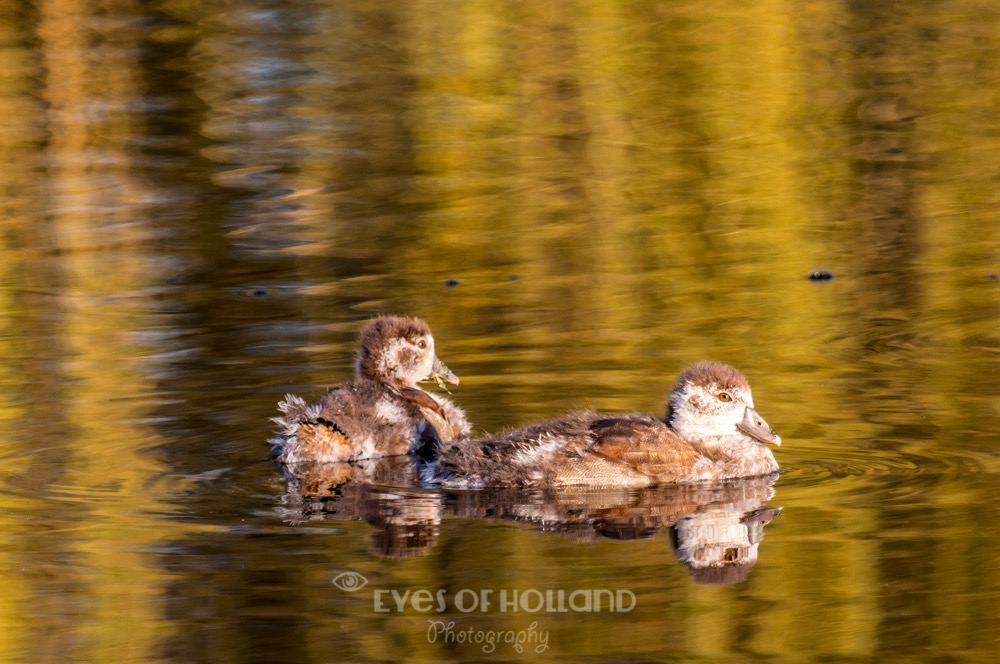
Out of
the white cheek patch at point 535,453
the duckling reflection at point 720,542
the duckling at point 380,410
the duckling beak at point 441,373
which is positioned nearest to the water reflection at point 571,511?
the duckling reflection at point 720,542

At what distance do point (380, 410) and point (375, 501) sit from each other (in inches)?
46.9

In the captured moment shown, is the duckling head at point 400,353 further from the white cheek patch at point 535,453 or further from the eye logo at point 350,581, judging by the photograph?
the eye logo at point 350,581

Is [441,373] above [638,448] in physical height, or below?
below

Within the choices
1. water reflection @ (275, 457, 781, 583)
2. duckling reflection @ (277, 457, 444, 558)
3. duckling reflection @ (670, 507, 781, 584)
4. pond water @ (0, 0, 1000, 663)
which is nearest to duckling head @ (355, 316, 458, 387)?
pond water @ (0, 0, 1000, 663)

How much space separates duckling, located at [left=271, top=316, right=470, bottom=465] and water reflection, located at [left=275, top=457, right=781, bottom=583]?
0.88 ft

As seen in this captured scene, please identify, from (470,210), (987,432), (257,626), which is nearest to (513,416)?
(987,432)

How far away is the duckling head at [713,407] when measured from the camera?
9.19 m

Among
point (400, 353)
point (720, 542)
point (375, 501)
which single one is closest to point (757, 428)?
point (720, 542)

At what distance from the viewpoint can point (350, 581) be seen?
7477 millimetres

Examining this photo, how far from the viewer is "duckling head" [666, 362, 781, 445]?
919cm

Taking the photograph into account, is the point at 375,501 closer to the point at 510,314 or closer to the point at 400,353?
the point at 400,353

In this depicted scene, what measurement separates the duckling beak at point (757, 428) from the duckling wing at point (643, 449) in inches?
11.9

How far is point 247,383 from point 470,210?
5.72m

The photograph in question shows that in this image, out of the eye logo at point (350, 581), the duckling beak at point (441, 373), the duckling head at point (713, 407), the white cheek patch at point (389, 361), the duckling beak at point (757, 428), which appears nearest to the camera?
the eye logo at point (350, 581)
